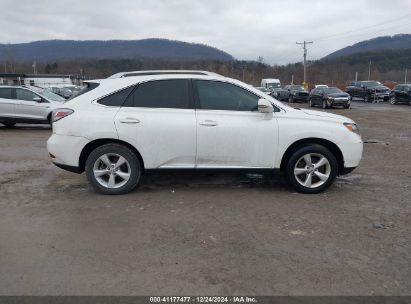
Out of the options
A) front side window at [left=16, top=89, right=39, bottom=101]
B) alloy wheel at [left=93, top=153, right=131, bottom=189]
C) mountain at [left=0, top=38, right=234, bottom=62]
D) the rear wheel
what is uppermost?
mountain at [left=0, top=38, right=234, bottom=62]

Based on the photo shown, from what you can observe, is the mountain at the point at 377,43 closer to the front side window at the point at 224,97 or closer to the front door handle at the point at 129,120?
the front side window at the point at 224,97

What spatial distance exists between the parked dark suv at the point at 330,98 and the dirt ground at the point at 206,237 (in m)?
21.7

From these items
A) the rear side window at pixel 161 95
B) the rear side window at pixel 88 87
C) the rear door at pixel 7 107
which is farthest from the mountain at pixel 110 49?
the rear side window at pixel 161 95

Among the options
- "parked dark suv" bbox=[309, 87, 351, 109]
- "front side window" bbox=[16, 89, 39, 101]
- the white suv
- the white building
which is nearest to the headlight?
the white suv

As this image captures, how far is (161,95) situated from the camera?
5.90m

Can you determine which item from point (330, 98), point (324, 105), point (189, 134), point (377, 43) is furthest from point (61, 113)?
point (377, 43)

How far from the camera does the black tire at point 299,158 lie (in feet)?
19.2

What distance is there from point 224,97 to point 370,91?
3357 cm

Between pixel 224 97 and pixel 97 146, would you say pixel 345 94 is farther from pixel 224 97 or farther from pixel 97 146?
pixel 97 146

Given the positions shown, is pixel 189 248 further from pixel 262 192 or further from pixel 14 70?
pixel 14 70

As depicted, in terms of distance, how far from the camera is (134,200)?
18.6 ft

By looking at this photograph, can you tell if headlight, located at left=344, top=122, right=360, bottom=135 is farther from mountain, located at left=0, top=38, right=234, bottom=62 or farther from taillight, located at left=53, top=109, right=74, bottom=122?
mountain, located at left=0, top=38, right=234, bottom=62

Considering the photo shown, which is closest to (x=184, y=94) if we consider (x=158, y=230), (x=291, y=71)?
(x=158, y=230)

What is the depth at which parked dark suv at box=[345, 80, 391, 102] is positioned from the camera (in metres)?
35.3
